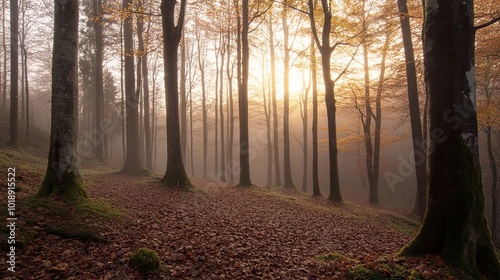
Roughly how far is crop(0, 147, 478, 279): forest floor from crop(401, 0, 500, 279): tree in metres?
0.52

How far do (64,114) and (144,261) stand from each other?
3800mm

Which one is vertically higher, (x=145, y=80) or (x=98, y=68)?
(x=98, y=68)

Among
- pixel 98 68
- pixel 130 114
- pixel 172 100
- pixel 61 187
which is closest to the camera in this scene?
pixel 61 187

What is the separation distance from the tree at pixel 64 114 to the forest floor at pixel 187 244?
0.46 meters

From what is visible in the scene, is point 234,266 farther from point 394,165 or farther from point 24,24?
point 394,165

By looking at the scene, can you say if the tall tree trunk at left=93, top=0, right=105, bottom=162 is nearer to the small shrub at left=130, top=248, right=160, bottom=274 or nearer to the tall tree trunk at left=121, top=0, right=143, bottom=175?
the tall tree trunk at left=121, top=0, right=143, bottom=175

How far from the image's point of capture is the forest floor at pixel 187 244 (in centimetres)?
386

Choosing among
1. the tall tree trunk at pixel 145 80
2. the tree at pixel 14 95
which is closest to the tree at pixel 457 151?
the tall tree trunk at pixel 145 80

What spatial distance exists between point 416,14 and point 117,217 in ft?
45.2

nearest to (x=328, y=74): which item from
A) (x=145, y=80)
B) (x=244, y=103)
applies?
(x=244, y=103)

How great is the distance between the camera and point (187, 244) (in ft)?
16.5

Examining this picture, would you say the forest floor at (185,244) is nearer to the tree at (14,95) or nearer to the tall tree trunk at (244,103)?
the tall tree trunk at (244,103)

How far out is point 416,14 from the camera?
11875 mm

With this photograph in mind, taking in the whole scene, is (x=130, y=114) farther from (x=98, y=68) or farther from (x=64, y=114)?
(x=64, y=114)
